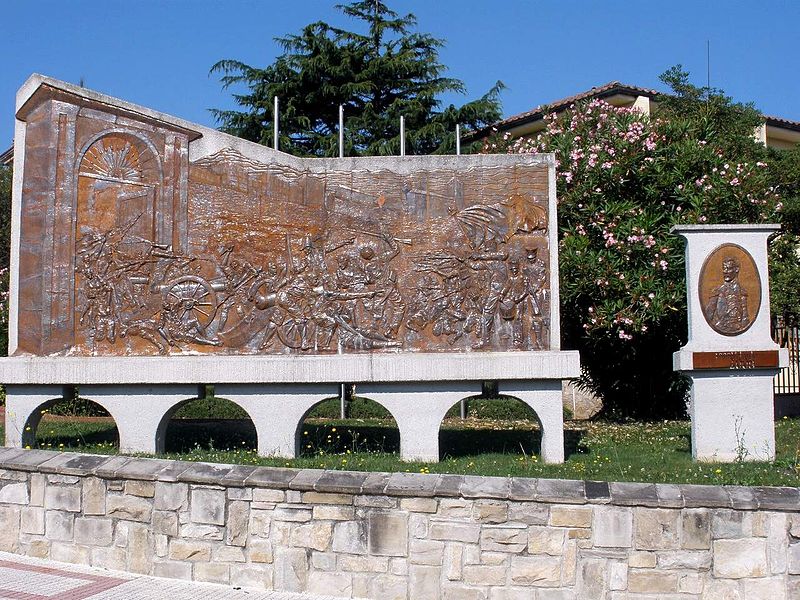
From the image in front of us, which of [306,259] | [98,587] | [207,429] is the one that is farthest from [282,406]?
[207,429]

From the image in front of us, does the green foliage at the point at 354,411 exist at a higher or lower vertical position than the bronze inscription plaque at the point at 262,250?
lower

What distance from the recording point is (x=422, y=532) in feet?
24.5

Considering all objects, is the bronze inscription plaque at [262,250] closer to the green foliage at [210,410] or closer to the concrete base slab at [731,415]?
the concrete base slab at [731,415]

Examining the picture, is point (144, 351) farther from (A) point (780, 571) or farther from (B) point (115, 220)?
(A) point (780, 571)

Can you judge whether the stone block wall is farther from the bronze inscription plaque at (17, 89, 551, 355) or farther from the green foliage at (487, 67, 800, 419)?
the green foliage at (487, 67, 800, 419)

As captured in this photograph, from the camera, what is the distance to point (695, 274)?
1062 cm

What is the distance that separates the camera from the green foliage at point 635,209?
15.8 meters

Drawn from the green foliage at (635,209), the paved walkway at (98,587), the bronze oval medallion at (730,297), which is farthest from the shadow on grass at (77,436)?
the green foliage at (635,209)

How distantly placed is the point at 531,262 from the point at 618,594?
16.1 ft

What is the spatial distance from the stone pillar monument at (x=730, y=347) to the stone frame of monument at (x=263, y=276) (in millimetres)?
1588

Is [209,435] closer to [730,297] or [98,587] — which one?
[98,587]

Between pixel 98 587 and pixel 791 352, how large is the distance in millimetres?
16313

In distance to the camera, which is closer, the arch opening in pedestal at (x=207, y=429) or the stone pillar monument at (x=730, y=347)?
the stone pillar monument at (x=730, y=347)

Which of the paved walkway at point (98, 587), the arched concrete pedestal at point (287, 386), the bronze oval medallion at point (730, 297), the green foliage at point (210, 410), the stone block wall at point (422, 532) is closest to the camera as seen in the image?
the stone block wall at point (422, 532)
